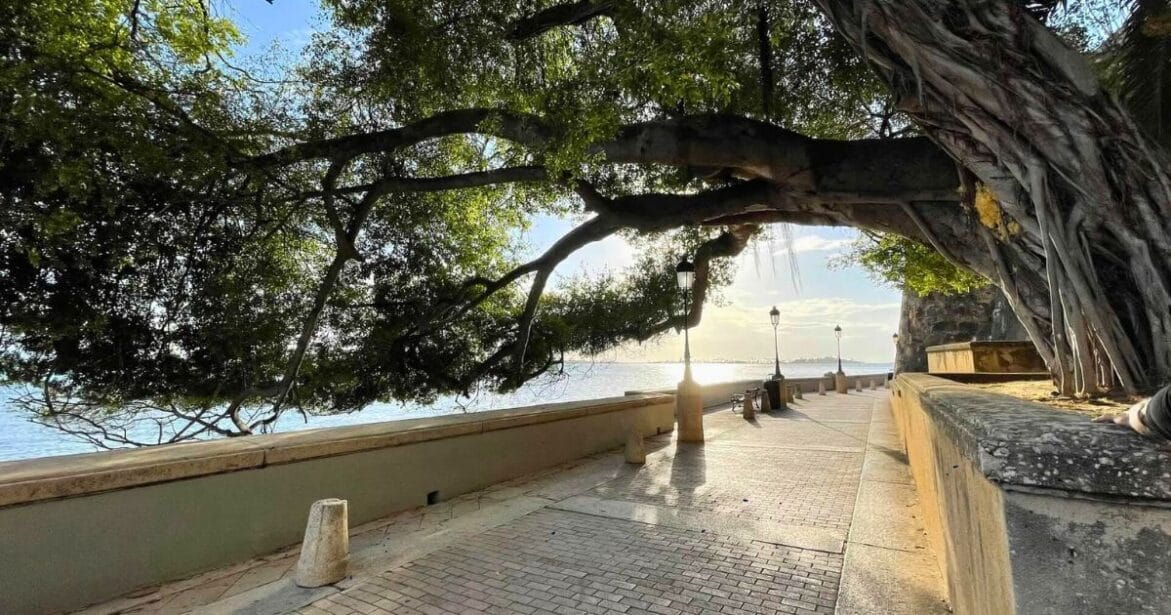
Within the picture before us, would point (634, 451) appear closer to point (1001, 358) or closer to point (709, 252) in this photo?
point (1001, 358)

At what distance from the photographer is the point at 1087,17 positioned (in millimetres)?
5793

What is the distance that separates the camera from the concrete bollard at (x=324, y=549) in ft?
12.0

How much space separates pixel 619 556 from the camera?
4.02 m

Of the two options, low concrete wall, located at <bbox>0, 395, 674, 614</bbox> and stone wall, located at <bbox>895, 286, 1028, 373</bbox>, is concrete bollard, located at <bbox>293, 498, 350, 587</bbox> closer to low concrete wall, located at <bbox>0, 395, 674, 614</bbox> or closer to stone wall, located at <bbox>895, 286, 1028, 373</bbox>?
low concrete wall, located at <bbox>0, 395, 674, 614</bbox>

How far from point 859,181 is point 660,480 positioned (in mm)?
4739

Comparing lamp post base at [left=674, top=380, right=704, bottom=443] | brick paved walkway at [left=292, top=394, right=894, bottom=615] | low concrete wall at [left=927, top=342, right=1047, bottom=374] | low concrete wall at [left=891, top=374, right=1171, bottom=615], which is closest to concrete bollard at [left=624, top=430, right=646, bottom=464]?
brick paved walkway at [left=292, top=394, right=894, bottom=615]

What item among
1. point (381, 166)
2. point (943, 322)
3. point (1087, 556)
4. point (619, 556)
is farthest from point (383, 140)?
point (943, 322)

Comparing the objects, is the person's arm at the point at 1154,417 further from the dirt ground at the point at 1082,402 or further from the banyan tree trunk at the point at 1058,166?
the banyan tree trunk at the point at 1058,166

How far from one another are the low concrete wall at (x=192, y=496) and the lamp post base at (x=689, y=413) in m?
4.33

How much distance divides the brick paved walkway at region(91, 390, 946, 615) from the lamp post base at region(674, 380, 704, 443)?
2752 millimetres

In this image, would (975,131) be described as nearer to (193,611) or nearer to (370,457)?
(370,457)

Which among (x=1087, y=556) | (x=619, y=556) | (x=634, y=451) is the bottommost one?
(x=619, y=556)

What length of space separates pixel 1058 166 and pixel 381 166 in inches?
390

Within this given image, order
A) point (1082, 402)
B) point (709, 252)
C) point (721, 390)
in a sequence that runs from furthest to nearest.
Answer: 1. point (721, 390)
2. point (709, 252)
3. point (1082, 402)
